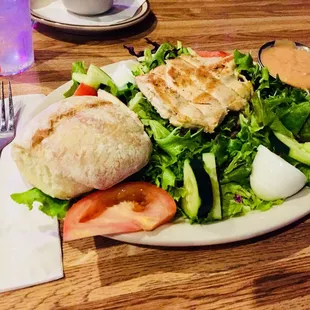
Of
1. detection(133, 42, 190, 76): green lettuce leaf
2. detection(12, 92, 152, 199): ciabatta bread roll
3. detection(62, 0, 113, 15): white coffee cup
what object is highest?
detection(12, 92, 152, 199): ciabatta bread roll

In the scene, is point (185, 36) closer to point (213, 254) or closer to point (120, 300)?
point (213, 254)

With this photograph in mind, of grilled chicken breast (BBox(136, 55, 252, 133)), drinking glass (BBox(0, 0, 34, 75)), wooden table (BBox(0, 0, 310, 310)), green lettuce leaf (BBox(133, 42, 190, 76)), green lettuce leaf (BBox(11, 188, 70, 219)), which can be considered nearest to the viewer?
wooden table (BBox(0, 0, 310, 310))

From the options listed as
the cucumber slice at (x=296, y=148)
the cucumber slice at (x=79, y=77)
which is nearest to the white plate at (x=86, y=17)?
the cucumber slice at (x=79, y=77)

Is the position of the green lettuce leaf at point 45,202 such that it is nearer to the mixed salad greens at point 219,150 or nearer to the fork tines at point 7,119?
the mixed salad greens at point 219,150

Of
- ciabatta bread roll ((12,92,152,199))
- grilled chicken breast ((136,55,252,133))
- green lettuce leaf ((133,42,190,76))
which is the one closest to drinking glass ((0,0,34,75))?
green lettuce leaf ((133,42,190,76))

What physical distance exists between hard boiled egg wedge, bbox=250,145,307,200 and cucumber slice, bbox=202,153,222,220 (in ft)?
0.55

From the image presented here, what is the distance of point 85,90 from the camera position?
1808 mm

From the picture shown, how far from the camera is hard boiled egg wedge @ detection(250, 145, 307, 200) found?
148 cm

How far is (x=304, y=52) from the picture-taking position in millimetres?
2436

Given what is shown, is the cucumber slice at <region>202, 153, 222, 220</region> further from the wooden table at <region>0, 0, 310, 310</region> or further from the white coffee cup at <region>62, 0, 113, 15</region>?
the white coffee cup at <region>62, 0, 113, 15</region>

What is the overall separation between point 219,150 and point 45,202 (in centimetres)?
61

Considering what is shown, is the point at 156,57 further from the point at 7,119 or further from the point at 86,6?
the point at 86,6

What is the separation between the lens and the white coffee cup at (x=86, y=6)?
2.70 meters

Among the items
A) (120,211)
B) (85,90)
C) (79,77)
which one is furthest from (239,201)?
(79,77)
